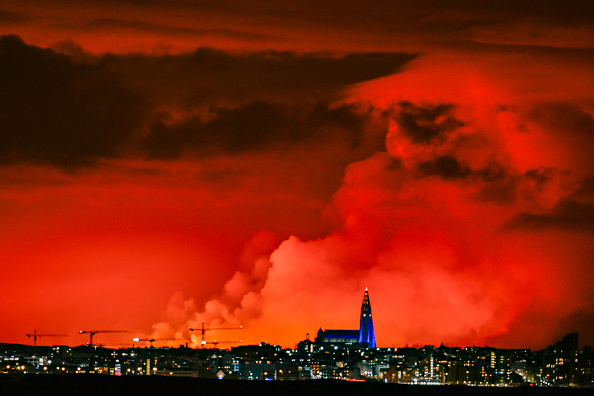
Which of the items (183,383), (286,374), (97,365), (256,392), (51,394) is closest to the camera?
(51,394)

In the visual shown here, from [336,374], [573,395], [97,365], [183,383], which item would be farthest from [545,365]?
[183,383]

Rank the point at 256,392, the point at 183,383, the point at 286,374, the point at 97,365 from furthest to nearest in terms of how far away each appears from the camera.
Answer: the point at 97,365 → the point at 286,374 → the point at 183,383 → the point at 256,392

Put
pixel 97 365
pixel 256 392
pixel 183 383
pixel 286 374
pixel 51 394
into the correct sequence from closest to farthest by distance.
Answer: pixel 51 394 → pixel 256 392 → pixel 183 383 → pixel 286 374 → pixel 97 365

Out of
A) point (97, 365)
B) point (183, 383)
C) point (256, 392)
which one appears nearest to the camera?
point (256, 392)

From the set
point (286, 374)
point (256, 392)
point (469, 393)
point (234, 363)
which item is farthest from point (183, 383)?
point (234, 363)

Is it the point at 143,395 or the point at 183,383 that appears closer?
the point at 143,395

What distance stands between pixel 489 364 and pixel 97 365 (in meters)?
57.9

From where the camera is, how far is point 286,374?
18275cm

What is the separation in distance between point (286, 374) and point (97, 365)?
30.4 meters

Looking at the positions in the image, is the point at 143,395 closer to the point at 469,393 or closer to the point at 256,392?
the point at 256,392

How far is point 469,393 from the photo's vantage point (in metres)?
102

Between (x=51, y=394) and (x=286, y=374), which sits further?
(x=286, y=374)

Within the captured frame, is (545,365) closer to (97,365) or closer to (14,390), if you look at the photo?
(97,365)

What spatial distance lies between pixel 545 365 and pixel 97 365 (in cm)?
6583
